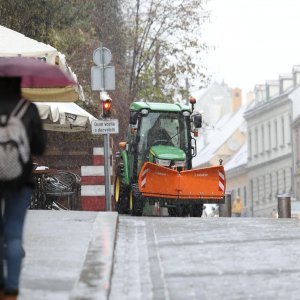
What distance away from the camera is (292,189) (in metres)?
100

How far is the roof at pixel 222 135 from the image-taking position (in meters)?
138

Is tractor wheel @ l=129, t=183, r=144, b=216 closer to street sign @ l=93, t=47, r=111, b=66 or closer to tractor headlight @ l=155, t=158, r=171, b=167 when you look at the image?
tractor headlight @ l=155, t=158, r=171, b=167

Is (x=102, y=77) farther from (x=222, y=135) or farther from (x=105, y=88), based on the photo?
(x=222, y=135)

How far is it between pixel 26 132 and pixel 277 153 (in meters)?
99.3

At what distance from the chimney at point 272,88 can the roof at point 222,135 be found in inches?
810

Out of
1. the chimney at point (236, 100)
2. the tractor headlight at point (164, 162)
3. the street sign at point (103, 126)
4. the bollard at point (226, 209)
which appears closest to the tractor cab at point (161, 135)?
the tractor headlight at point (164, 162)

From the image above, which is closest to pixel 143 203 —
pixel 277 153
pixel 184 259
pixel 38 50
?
pixel 38 50

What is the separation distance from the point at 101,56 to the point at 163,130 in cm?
310

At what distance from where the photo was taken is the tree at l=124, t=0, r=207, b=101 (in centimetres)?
5047

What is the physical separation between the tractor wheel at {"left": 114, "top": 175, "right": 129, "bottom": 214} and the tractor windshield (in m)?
1.35

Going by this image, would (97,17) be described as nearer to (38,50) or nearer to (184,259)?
(38,50)

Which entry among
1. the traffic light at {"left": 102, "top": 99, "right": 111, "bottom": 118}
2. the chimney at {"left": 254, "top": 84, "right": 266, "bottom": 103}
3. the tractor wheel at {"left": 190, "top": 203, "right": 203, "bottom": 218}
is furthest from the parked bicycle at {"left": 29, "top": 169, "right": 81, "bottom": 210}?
the chimney at {"left": 254, "top": 84, "right": 266, "bottom": 103}

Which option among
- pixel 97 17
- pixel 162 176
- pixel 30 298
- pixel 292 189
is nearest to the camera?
pixel 30 298

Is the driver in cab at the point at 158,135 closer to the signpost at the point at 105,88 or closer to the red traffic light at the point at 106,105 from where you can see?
the signpost at the point at 105,88
